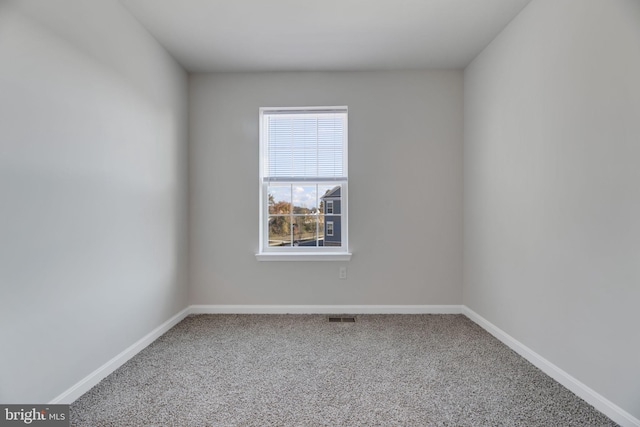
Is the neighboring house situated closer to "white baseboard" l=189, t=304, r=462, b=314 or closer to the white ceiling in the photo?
"white baseboard" l=189, t=304, r=462, b=314

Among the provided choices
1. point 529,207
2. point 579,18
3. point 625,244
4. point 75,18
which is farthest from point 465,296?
point 75,18

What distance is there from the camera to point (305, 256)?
3207 mm

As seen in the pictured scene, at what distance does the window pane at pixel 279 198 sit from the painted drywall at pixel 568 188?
1921 millimetres

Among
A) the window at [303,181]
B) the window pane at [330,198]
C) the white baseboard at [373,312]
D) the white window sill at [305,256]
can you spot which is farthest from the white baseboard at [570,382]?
the window pane at [330,198]

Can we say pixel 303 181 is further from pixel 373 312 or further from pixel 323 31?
pixel 373 312

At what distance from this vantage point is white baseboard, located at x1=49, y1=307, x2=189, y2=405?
1703mm

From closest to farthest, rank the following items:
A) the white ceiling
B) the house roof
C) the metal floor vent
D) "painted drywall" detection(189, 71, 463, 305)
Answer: the white ceiling, the metal floor vent, "painted drywall" detection(189, 71, 463, 305), the house roof

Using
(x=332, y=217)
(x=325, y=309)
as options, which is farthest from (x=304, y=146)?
(x=325, y=309)

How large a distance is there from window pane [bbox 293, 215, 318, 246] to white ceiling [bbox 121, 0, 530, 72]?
1553 millimetres

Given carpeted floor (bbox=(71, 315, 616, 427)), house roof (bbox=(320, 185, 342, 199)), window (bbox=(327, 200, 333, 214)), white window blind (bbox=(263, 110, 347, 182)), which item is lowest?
carpeted floor (bbox=(71, 315, 616, 427))

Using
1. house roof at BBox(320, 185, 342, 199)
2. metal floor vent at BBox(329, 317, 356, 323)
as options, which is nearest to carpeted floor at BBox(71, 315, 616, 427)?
metal floor vent at BBox(329, 317, 356, 323)

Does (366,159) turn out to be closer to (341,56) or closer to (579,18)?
(341,56)

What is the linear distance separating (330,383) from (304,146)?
2257 millimetres

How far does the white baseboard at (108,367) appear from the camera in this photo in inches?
67.1
